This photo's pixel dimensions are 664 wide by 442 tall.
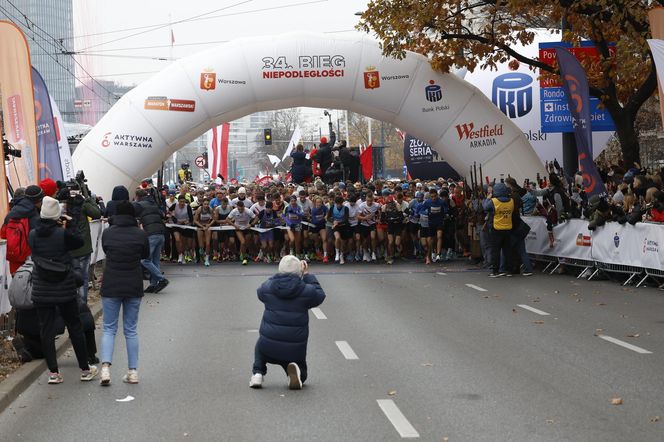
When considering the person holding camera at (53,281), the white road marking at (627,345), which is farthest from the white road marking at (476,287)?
the person holding camera at (53,281)

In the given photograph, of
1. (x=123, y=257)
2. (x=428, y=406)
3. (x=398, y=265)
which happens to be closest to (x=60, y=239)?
(x=123, y=257)

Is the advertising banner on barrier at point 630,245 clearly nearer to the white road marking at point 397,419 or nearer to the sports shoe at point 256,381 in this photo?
the sports shoe at point 256,381

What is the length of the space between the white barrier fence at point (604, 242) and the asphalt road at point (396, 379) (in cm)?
101

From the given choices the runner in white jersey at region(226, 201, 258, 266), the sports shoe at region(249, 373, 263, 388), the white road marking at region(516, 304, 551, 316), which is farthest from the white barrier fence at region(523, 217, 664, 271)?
the sports shoe at region(249, 373, 263, 388)

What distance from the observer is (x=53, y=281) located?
32.8ft

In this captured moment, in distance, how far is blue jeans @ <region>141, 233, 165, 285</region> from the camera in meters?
18.9

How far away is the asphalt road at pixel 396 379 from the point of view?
25.8ft

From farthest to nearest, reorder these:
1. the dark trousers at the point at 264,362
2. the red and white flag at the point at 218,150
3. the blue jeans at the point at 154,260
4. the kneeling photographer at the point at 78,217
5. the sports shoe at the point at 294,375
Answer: the red and white flag at the point at 218,150 → the blue jeans at the point at 154,260 → the kneeling photographer at the point at 78,217 → the dark trousers at the point at 264,362 → the sports shoe at the point at 294,375

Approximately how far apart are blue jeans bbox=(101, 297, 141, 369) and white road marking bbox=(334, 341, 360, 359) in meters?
2.40

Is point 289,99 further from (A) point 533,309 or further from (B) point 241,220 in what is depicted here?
(A) point 533,309

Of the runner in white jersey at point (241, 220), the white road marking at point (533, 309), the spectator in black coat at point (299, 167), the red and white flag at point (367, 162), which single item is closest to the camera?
the white road marking at point (533, 309)

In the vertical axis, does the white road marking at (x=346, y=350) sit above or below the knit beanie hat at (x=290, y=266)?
below

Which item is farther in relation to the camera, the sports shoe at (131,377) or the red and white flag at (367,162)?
the red and white flag at (367,162)

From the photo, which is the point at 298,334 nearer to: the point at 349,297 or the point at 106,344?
the point at 106,344
